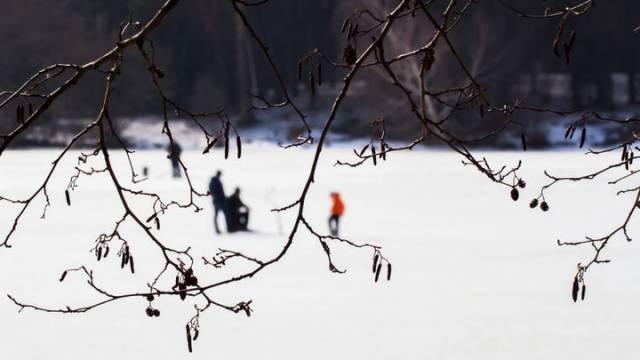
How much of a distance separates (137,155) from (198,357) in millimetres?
30205

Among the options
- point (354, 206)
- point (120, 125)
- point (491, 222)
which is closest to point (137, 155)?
point (120, 125)

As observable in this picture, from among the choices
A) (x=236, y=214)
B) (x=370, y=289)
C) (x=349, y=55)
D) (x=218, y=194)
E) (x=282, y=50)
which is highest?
(x=282, y=50)

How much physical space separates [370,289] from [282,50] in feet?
116

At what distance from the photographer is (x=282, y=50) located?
156ft

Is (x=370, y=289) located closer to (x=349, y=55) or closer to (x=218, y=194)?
(x=218, y=194)

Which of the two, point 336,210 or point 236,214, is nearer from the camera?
point 336,210

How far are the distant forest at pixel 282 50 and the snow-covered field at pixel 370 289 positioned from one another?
20.7 metres

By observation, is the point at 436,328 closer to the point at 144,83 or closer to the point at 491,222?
the point at 491,222

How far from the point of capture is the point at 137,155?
39.5 metres

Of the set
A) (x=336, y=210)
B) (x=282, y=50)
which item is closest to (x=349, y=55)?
(x=336, y=210)

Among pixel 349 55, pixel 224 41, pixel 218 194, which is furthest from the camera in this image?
pixel 224 41

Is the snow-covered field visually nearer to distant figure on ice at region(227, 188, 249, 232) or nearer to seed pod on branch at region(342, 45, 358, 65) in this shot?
distant figure on ice at region(227, 188, 249, 232)

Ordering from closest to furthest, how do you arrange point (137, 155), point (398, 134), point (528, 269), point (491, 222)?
point (528, 269), point (491, 222), point (137, 155), point (398, 134)

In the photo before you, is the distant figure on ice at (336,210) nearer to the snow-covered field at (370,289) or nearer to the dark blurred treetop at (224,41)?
the snow-covered field at (370,289)
